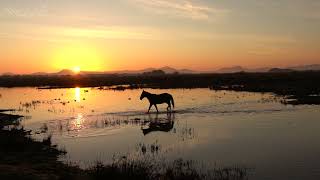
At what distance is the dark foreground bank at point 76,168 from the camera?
11469 millimetres

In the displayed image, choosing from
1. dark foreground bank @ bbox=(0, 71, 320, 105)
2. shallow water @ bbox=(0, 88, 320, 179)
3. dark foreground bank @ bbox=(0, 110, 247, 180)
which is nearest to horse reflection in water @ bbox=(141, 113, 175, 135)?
shallow water @ bbox=(0, 88, 320, 179)

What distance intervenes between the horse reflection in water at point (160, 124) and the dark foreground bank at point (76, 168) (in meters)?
6.07

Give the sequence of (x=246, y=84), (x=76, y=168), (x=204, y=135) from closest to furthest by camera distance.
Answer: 1. (x=76, y=168)
2. (x=204, y=135)
3. (x=246, y=84)

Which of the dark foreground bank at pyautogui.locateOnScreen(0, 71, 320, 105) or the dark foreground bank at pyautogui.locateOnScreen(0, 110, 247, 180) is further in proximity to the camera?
the dark foreground bank at pyautogui.locateOnScreen(0, 71, 320, 105)

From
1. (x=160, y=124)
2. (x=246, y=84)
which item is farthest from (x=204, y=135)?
(x=246, y=84)

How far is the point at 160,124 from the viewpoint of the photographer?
23.5 m

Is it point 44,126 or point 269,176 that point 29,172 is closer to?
point 269,176

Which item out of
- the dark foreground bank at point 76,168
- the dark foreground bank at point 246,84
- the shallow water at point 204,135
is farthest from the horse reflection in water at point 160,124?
the dark foreground bank at point 246,84

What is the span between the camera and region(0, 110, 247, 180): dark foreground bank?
11469 millimetres

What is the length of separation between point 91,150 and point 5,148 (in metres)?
3.14

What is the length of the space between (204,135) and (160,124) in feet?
14.7

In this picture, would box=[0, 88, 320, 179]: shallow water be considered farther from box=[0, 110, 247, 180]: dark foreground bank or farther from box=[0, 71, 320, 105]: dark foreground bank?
box=[0, 71, 320, 105]: dark foreground bank

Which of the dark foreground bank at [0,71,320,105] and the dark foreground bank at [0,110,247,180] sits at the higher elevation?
the dark foreground bank at [0,71,320,105]

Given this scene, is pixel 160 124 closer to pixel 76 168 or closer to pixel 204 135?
pixel 204 135
